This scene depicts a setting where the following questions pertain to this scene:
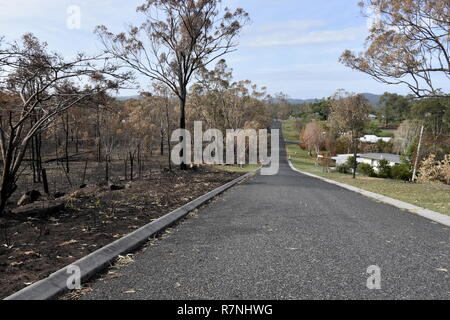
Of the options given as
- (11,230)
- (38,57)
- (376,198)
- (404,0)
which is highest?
(404,0)

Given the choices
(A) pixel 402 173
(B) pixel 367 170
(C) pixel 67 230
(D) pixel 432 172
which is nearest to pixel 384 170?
(B) pixel 367 170

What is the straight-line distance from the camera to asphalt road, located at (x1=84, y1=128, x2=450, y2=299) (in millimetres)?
3213

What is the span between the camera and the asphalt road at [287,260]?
3.21m

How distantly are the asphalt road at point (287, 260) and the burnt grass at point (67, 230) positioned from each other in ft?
2.45

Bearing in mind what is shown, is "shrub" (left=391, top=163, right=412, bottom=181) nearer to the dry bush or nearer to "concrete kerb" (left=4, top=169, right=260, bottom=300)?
the dry bush

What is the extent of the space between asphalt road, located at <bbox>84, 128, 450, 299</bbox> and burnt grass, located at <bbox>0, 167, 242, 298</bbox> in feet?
2.45

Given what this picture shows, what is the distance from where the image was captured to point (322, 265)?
13.0ft

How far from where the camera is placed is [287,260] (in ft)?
13.5

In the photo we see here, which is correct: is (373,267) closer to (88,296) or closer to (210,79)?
(88,296)

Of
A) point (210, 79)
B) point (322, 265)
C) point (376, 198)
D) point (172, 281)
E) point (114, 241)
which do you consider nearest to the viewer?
point (172, 281)

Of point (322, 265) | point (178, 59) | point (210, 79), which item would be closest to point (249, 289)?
point (322, 265)

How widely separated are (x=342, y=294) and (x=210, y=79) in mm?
38601

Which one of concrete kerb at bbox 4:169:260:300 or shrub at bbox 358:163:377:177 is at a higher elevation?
concrete kerb at bbox 4:169:260:300

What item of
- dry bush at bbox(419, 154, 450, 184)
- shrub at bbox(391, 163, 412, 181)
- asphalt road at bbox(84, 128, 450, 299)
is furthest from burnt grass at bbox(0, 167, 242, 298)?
shrub at bbox(391, 163, 412, 181)
